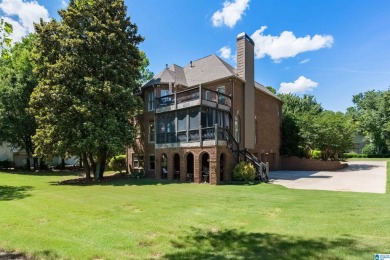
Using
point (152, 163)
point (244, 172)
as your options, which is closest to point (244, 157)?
point (244, 172)

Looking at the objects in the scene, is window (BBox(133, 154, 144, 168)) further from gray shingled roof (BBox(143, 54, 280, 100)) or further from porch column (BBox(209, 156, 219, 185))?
porch column (BBox(209, 156, 219, 185))

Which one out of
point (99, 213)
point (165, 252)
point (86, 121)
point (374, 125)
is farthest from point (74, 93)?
point (374, 125)

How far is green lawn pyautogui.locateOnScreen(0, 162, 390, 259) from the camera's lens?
5994mm

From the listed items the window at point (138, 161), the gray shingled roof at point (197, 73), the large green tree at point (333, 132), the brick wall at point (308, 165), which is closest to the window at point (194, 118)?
the gray shingled roof at point (197, 73)

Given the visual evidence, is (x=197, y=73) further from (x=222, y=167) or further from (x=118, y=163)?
(x=118, y=163)

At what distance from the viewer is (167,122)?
74.5 ft

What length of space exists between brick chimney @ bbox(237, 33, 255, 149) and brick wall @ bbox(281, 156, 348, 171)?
8902mm

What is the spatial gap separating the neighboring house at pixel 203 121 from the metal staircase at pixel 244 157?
9 centimetres

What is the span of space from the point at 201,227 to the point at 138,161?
19588 millimetres

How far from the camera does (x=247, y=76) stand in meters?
24.4

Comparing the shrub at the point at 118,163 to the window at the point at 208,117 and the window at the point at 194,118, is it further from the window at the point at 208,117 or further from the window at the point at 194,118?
the window at the point at 208,117

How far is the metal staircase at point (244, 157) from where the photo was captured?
19.6m

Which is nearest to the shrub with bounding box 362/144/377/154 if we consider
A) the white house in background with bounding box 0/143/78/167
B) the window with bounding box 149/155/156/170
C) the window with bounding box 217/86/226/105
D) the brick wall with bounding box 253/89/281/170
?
the brick wall with bounding box 253/89/281/170

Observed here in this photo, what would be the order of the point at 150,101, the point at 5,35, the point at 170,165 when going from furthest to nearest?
1. the point at 150,101
2. the point at 170,165
3. the point at 5,35
